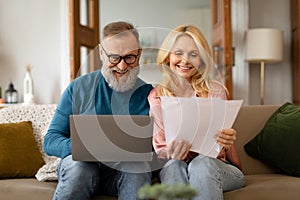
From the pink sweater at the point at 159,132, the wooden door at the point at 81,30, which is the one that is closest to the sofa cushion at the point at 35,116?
the pink sweater at the point at 159,132

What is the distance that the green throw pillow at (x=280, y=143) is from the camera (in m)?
2.22

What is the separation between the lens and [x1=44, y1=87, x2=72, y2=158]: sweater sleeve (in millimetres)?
2023

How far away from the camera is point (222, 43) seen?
14.1 feet

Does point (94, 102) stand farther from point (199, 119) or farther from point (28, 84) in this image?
point (28, 84)

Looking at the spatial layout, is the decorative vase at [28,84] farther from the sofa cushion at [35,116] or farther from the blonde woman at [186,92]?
the blonde woman at [186,92]

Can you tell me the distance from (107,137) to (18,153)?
77 cm

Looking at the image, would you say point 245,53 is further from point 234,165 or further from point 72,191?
point 72,191

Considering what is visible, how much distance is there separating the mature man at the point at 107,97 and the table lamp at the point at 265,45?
2545 mm

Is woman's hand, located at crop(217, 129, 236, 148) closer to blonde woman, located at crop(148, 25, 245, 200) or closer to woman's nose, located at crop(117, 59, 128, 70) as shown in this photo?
blonde woman, located at crop(148, 25, 245, 200)

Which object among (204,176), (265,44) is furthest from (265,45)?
(204,176)

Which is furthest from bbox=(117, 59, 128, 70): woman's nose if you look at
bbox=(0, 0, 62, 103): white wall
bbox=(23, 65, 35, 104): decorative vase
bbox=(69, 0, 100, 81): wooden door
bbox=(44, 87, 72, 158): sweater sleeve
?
bbox=(0, 0, 62, 103): white wall

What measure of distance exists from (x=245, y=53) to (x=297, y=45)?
48 centimetres

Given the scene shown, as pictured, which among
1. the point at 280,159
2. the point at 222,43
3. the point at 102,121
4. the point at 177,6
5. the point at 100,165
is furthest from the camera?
the point at 177,6

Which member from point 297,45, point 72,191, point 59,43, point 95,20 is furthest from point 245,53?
point 72,191
